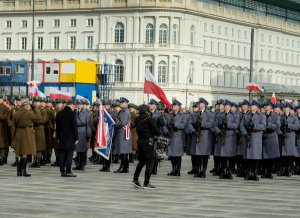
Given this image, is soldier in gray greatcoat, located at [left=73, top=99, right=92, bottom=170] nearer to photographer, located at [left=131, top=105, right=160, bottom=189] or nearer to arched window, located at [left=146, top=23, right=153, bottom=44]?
photographer, located at [left=131, top=105, right=160, bottom=189]

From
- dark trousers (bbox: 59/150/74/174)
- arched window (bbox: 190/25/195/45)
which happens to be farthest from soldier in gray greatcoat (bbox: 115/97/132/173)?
arched window (bbox: 190/25/195/45)

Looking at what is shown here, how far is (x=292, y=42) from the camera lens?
13138 cm

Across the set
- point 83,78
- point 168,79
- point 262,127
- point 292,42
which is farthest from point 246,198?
point 292,42

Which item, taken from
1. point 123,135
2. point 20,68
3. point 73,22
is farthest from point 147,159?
point 73,22

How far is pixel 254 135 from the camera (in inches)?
932

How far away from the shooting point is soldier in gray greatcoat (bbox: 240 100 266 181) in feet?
77.1

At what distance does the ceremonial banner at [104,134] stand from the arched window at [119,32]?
269ft

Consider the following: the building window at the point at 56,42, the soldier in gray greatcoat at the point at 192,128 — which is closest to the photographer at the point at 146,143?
the soldier in gray greatcoat at the point at 192,128

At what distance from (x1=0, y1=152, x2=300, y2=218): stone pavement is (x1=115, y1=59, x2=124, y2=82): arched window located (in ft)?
267

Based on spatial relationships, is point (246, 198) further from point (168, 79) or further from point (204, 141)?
point (168, 79)

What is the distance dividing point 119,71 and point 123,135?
81.1 m

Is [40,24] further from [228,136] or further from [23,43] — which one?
[228,136]

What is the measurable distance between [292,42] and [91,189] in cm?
11416

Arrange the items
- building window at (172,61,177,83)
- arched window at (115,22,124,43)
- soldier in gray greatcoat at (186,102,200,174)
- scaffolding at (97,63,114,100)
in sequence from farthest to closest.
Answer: arched window at (115,22,124,43) < building window at (172,61,177,83) < scaffolding at (97,63,114,100) < soldier in gray greatcoat at (186,102,200,174)
